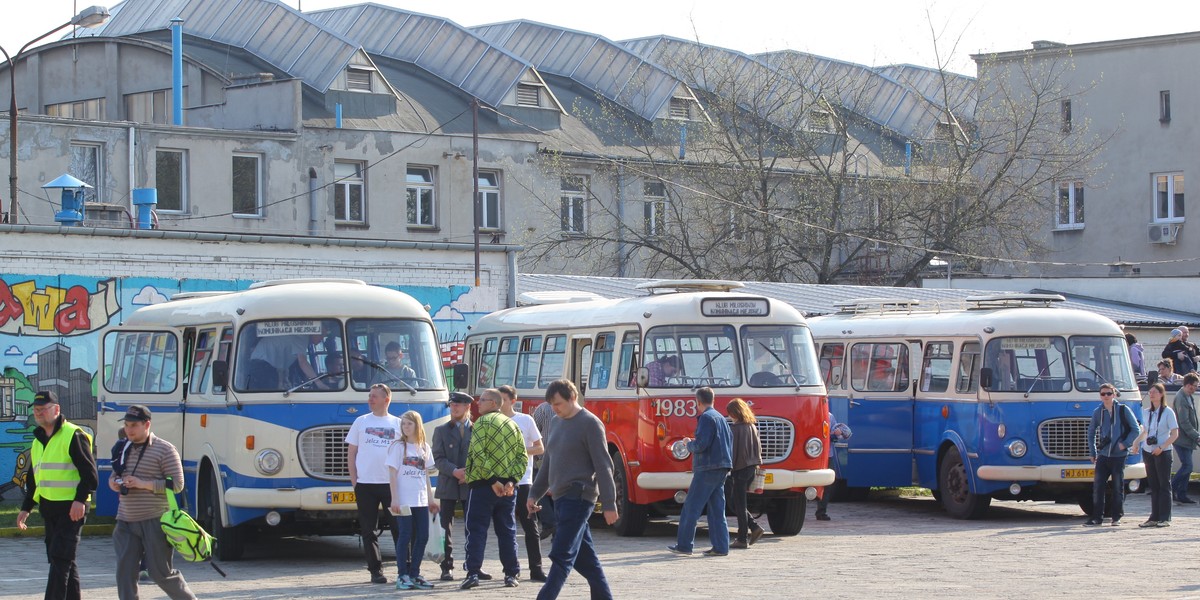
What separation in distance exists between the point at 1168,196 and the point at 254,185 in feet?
86.4

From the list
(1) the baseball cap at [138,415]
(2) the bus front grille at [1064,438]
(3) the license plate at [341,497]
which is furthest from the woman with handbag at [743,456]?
(1) the baseball cap at [138,415]

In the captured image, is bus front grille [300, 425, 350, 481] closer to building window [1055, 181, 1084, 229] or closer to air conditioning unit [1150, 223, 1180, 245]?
air conditioning unit [1150, 223, 1180, 245]

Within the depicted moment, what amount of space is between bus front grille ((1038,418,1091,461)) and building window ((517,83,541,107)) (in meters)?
30.1

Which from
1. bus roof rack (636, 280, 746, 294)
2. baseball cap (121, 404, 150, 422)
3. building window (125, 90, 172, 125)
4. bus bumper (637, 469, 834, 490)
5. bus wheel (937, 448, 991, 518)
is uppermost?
building window (125, 90, 172, 125)

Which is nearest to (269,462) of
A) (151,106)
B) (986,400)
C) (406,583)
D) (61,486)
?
(406,583)

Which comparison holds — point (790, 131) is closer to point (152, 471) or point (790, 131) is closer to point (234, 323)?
point (234, 323)

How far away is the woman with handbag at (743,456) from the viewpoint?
17.3m

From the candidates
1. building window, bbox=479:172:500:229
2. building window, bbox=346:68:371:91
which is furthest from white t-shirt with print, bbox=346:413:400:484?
building window, bbox=346:68:371:91

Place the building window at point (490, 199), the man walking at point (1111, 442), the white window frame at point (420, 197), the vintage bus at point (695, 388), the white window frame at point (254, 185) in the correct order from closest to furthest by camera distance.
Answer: the vintage bus at point (695, 388) < the man walking at point (1111, 442) < the white window frame at point (254, 185) < the white window frame at point (420, 197) < the building window at point (490, 199)

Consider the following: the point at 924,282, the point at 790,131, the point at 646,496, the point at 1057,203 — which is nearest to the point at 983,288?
the point at 924,282

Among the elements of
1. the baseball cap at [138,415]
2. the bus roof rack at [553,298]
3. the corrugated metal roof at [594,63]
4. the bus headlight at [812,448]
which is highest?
the corrugated metal roof at [594,63]

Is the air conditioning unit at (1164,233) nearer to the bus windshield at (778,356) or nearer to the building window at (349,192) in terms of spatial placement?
the building window at (349,192)

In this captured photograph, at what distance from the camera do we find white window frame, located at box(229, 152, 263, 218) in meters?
41.1

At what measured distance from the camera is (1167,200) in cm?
4991
